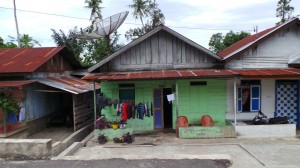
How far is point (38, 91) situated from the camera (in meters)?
12.9

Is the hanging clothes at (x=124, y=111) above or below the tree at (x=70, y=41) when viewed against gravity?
below

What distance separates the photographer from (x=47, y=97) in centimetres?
1408

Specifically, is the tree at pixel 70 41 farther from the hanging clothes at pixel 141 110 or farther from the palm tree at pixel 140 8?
the hanging clothes at pixel 141 110

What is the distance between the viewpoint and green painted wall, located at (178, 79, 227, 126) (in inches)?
468

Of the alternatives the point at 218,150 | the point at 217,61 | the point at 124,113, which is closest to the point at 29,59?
the point at 124,113

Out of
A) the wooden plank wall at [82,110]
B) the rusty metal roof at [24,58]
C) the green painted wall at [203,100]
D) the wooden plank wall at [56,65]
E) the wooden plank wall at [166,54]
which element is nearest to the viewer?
the rusty metal roof at [24,58]

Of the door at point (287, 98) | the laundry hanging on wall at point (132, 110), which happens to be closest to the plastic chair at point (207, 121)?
the laundry hanging on wall at point (132, 110)

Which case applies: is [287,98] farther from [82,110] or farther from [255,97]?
[82,110]

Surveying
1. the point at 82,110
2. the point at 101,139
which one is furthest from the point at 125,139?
the point at 82,110

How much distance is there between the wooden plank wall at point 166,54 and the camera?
12.2 meters

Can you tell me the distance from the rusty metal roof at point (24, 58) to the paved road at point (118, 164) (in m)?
5.38

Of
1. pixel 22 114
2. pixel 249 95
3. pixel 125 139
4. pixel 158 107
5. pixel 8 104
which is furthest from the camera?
pixel 158 107

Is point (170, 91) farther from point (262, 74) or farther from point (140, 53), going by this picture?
point (262, 74)

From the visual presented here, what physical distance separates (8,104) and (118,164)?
20.8ft
